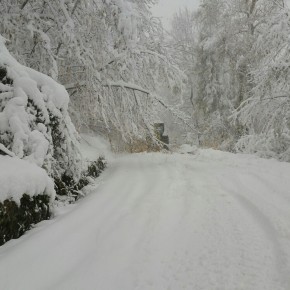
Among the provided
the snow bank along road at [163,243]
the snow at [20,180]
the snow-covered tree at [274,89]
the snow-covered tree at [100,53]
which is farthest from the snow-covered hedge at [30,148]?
the snow-covered tree at [274,89]

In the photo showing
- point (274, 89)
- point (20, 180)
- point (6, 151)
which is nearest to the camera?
point (20, 180)

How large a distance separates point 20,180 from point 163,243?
1.73 m

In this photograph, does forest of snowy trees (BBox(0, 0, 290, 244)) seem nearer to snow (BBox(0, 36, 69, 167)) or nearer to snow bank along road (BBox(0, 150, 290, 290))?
snow (BBox(0, 36, 69, 167))

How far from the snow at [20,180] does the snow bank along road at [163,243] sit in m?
0.44

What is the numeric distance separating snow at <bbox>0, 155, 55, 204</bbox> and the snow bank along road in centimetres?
44

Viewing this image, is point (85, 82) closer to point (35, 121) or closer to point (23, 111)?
point (35, 121)

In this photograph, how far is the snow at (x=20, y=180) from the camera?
3596 millimetres

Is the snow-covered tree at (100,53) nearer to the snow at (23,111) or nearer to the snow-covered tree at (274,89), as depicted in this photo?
the snow-covered tree at (274,89)

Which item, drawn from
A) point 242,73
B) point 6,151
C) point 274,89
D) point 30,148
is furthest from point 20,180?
point 242,73

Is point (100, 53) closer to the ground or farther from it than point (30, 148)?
farther from it

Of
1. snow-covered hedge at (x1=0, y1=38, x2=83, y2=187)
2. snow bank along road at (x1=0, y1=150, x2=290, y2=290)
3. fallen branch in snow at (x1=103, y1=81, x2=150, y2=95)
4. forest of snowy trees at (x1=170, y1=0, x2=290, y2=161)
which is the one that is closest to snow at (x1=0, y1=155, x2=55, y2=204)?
snow-covered hedge at (x1=0, y1=38, x2=83, y2=187)

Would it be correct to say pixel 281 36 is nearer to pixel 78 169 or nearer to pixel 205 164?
pixel 205 164

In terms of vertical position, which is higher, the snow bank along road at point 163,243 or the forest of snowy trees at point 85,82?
the forest of snowy trees at point 85,82

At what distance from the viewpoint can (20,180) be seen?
379 cm
